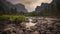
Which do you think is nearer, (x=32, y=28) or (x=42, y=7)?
(x=32, y=28)

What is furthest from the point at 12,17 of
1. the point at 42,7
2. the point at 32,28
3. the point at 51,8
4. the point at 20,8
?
the point at 51,8

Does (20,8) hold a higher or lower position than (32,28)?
higher

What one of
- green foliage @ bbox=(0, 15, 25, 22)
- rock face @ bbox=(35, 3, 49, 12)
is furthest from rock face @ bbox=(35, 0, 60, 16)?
green foliage @ bbox=(0, 15, 25, 22)

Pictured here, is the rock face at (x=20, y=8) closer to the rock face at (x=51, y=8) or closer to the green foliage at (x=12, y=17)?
the green foliage at (x=12, y=17)

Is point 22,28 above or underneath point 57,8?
underneath

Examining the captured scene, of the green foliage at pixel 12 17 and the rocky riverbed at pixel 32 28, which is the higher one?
the green foliage at pixel 12 17

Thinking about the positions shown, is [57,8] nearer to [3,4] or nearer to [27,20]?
[27,20]

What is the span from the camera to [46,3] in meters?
6.44

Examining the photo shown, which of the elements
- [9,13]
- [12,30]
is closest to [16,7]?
[9,13]

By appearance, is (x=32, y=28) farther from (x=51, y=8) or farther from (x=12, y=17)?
(x=51, y=8)

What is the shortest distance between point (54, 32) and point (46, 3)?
0.90 metres

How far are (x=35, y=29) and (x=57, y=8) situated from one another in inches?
35.9

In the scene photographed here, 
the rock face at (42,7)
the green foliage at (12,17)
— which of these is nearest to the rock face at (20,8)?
the green foliage at (12,17)

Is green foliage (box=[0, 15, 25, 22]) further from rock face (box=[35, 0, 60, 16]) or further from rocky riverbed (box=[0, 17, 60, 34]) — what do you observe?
rock face (box=[35, 0, 60, 16])
